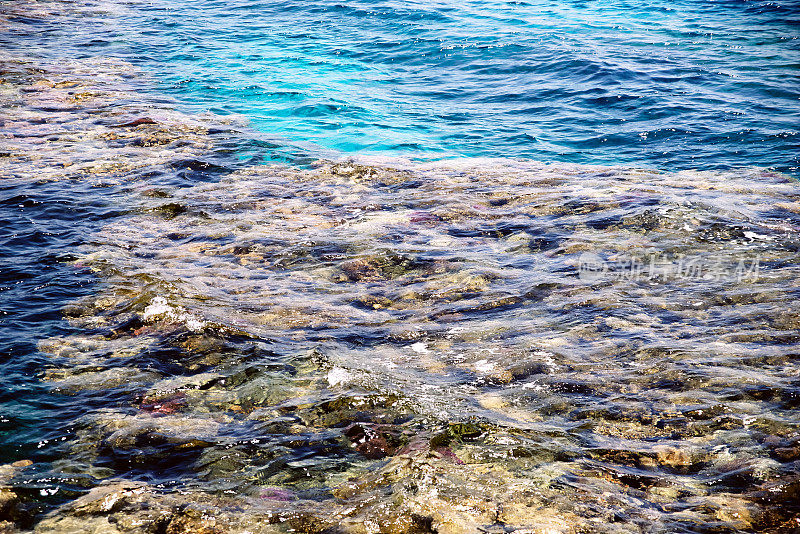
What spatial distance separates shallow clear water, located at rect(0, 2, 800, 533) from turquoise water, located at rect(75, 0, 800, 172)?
18cm

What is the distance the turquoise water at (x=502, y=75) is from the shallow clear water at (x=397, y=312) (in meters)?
0.18

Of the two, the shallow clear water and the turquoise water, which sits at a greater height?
the turquoise water

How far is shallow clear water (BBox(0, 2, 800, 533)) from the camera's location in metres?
3.45

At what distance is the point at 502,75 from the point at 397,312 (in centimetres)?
1279

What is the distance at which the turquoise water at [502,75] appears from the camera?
12.2m

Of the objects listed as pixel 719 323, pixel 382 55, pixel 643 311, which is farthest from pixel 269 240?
pixel 382 55

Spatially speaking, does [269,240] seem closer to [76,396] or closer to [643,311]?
[76,396]

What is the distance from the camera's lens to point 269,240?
7.27 metres

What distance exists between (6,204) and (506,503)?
7.93 m

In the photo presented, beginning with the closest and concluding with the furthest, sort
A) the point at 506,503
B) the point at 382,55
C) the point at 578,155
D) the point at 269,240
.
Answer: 1. the point at 506,503
2. the point at 269,240
3. the point at 578,155
4. the point at 382,55

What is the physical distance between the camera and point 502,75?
16609 millimetres

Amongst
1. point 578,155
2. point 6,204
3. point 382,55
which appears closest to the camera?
point 6,204

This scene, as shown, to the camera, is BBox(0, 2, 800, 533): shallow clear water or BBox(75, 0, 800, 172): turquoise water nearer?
BBox(0, 2, 800, 533): shallow clear water

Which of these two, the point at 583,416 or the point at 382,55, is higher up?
the point at 382,55
